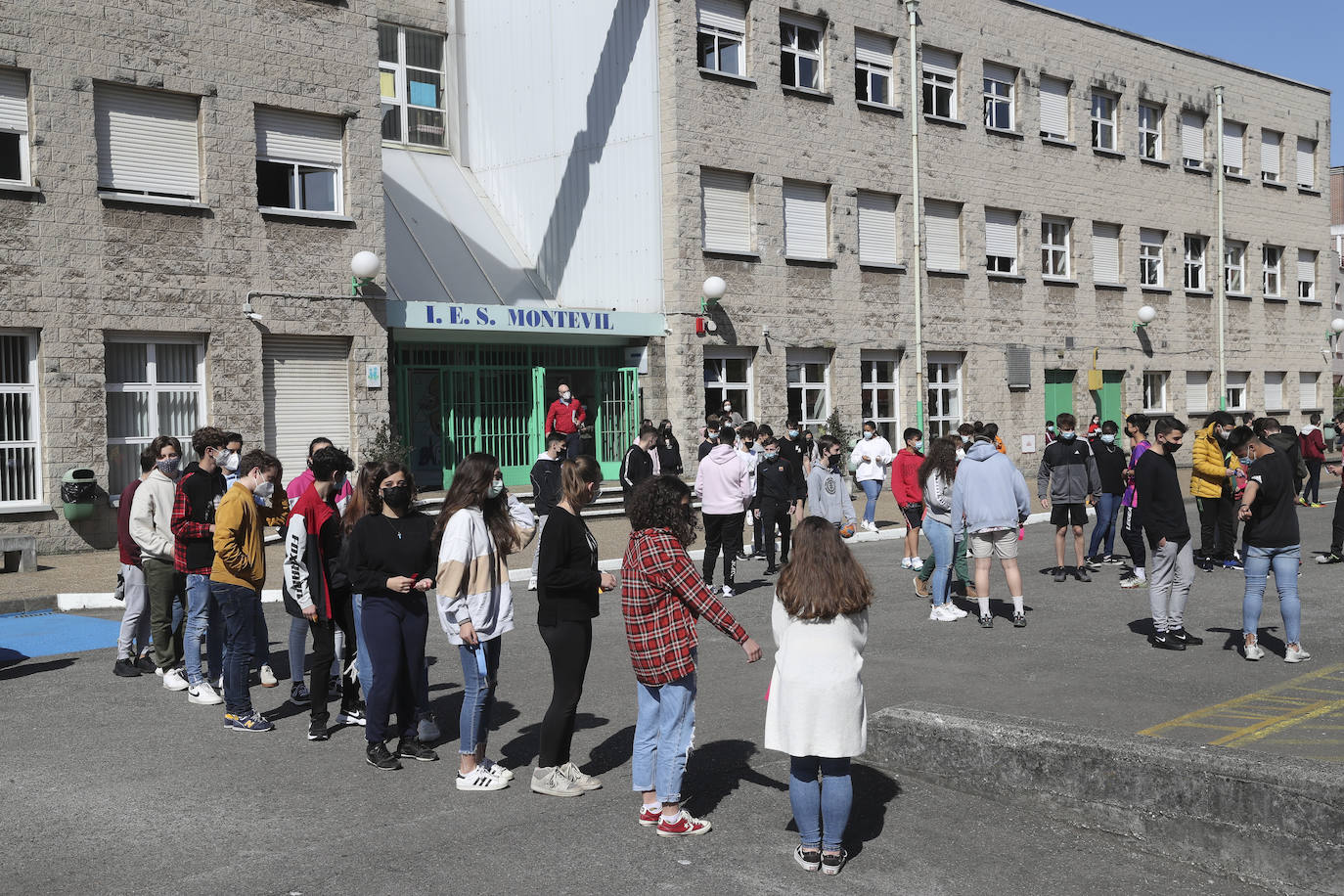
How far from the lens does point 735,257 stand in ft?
83.0

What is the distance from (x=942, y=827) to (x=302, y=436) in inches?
620

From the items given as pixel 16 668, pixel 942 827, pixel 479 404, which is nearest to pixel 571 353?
pixel 479 404

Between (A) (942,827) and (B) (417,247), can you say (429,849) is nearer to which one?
(A) (942,827)

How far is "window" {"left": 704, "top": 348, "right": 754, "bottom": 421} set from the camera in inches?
989

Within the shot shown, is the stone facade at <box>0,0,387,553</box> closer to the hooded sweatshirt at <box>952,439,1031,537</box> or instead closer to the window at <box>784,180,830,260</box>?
the window at <box>784,180,830,260</box>

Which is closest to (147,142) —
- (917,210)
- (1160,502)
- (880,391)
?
(1160,502)

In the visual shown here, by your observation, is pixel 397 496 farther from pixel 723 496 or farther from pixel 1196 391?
pixel 1196 391

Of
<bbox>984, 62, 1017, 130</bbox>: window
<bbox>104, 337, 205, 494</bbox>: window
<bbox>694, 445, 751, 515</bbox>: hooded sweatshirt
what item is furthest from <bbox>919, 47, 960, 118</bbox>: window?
<bbox>694, 445, 751, 515</bbox>: hooded sweatshirt

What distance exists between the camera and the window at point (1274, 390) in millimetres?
38594

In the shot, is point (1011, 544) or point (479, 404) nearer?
point (1011, 544)

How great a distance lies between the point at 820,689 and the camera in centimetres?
550

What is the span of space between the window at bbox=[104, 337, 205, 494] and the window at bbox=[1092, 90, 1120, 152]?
23186 millimetres

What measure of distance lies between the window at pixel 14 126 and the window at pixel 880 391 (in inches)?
635

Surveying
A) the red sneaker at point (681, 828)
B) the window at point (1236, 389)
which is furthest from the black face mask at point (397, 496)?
the window at point (1236, 389)
